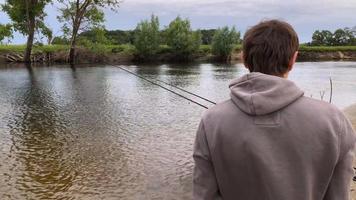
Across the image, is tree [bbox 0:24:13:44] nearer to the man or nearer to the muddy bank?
the muddy bank

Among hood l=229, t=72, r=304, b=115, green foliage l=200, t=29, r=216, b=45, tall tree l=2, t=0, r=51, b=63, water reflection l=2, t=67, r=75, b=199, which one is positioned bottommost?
water reflection l=2, t=67, r=75, b=199

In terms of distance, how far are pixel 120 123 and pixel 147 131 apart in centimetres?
150

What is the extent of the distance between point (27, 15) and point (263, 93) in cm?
4682

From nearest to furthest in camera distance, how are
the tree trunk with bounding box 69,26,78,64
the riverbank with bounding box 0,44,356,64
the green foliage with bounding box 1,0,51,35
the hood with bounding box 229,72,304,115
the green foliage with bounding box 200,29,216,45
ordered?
the hood with bounding box 229,72,304,115 → the green foliage with bounding box 1,0,51,35 → the tree trunk with bounding box 69,26,78,64 → the riverbank with bounding box 0,44,356,64 → the green foliage with bounding box 200,29,216,45

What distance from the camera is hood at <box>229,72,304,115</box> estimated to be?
2.09 metres

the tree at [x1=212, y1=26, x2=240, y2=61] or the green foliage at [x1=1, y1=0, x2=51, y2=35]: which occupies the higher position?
the green foliage at [x1=1, y1=0, x2=51, y2=35]

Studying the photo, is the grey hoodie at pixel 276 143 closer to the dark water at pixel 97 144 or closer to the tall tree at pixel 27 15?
the dark water at pixel 97 144

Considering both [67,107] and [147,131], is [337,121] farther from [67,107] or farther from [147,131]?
[67,107]

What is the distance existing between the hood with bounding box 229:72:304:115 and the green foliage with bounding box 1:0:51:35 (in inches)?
1824

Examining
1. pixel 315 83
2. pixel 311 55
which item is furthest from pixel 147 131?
pixel 311 55

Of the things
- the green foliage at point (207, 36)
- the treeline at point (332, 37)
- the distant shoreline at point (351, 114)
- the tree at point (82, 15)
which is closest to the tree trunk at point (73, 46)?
the tree at point (82, 15)

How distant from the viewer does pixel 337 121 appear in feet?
7.00

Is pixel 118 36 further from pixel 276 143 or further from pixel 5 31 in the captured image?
pixel 276 143

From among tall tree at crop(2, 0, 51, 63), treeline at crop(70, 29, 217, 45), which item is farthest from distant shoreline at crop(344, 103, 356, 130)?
tall tree at crop(2, 0, 51, 63)
